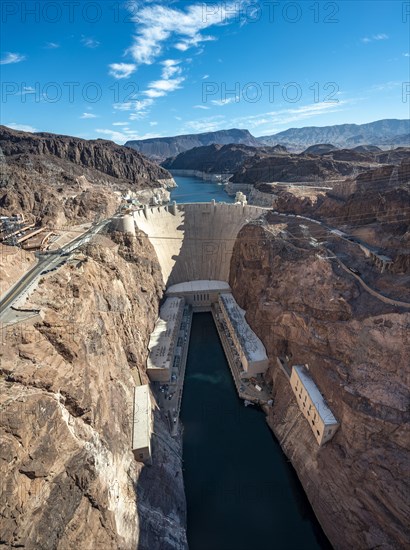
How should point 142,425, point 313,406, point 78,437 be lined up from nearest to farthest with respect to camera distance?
point 78,437, point 142,425, point 313,406

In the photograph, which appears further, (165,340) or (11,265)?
(165,340)

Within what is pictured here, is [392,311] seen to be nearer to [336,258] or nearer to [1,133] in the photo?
[336,258]

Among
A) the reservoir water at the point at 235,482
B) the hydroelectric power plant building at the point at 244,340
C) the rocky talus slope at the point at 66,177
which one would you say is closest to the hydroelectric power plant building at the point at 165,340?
the reservoir water at the point at 235,482

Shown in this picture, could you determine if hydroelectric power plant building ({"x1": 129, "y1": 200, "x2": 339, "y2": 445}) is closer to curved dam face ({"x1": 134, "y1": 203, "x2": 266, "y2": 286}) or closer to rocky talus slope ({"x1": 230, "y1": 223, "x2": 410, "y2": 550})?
curved dam face ({"x1": 134, "y1": 203, "x2": 266, "y2": 286})

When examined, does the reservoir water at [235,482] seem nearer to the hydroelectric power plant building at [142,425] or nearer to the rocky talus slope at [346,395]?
the rocky talus slope at [346,395]

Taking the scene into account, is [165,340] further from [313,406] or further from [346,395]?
[346,395]

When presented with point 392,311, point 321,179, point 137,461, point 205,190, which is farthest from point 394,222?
point 205,190

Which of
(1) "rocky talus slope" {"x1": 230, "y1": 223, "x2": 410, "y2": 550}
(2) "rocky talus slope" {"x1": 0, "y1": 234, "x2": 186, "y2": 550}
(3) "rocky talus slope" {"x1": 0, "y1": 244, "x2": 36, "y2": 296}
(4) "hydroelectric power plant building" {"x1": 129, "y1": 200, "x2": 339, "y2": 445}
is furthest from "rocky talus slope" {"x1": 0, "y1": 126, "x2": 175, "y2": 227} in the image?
(1) "rocky talus slope" {"x1": 230, "y1": 223, "x2": 410, "y2": 550}

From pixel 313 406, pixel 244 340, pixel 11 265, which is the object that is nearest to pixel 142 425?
pixel 313 406
